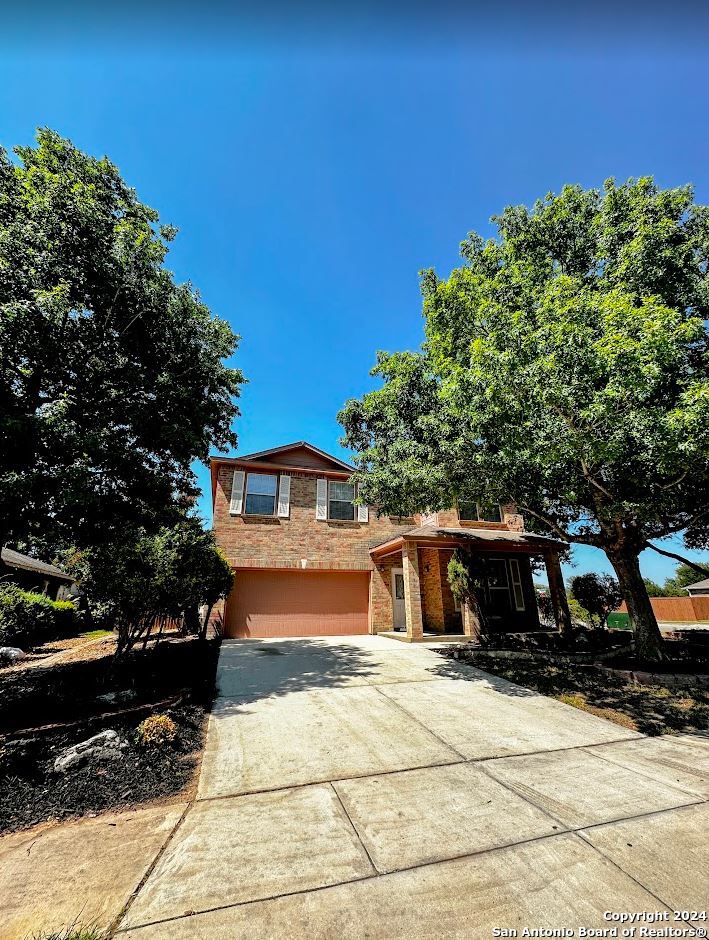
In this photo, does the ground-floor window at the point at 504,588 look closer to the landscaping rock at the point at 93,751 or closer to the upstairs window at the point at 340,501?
the upstairs window at the point at 340,501

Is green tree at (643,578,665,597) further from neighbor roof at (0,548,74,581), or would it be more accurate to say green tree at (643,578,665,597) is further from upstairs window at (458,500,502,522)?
neighbor roof at (0,548,74,581)

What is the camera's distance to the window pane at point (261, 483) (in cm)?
1480

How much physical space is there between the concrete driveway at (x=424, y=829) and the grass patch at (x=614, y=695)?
0.64 m

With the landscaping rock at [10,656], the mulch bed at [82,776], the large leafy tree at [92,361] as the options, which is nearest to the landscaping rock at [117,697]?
the mulch bed at [82,776]

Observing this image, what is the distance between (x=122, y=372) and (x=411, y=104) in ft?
28.0

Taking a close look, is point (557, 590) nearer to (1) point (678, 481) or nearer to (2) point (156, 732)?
(1) point (678, 481)

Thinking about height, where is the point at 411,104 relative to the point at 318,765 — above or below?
above

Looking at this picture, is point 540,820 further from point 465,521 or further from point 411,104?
point 465,521

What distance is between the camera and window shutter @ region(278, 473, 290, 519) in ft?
48.5

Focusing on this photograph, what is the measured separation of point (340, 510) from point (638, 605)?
989 centimetres

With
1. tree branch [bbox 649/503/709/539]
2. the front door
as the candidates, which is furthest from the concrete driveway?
the front door

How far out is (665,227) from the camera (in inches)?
291

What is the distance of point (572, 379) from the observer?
20.1ft

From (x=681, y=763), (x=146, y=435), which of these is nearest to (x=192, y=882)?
(x=681, y=763)
